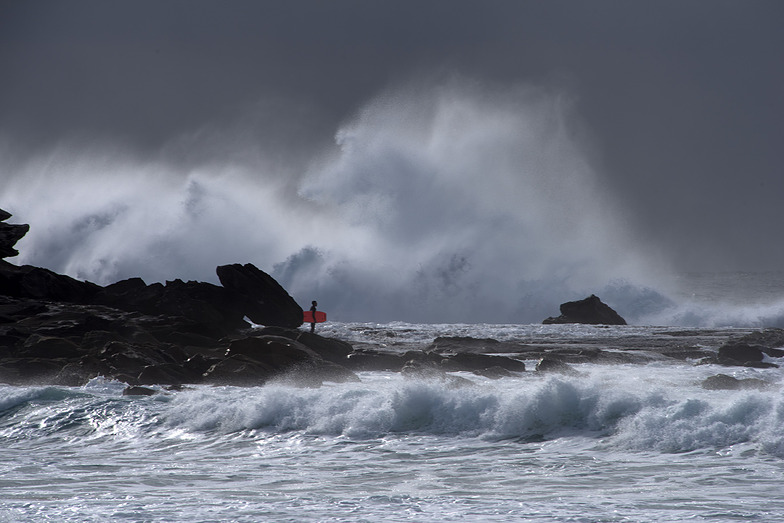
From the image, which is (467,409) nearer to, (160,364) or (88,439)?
(88,439)

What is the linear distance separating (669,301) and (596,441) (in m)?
45.2

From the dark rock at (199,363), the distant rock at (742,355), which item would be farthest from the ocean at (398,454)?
the distant rock at (742,355)

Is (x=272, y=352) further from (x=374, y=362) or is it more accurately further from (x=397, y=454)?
(x=397, y=454)

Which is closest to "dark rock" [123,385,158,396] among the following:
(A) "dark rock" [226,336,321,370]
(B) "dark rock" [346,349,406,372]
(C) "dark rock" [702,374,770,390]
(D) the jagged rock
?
(A) "dark rock" [226,336,321,370]

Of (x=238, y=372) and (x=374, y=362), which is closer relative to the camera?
(x=238, y=372)

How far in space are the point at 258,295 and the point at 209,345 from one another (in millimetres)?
4943

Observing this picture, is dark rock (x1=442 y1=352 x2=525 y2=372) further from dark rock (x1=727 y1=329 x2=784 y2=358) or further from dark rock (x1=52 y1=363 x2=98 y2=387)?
dark rock (x1=52 y1=363 x2=98 y2=387)

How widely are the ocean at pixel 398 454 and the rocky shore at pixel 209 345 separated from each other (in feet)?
8.08

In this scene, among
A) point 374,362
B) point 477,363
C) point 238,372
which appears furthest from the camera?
point 374,362

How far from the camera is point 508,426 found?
11.4m

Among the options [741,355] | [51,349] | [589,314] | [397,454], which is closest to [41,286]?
[51,349]

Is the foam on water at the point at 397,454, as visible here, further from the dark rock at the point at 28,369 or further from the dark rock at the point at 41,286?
the dark rock at the point at 41,286

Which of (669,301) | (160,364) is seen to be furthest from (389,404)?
(669,301)

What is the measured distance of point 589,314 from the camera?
37.0 meters
